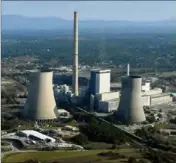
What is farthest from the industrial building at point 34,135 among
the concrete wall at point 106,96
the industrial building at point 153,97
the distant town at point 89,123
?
the industrial building at point 153,97

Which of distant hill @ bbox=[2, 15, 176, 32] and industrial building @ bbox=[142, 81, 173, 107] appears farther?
distant hill @ bbox=[2, 15, 176, 32]

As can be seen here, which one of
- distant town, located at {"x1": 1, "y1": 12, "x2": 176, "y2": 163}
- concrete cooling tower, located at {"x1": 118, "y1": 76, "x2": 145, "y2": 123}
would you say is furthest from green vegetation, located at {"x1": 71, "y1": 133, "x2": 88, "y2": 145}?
concrete cooling tower, located at {"x1": 118, "y1": 76, "x2": 145, "y2": 123}

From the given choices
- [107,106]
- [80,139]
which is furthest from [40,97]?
[107,106]

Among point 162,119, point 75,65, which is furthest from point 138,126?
point 75,65

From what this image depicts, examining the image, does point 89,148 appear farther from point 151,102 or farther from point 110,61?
point 110,61

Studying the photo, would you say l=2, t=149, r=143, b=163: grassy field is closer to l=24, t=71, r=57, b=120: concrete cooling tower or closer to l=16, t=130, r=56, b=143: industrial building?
l=16, t=130, r=56, b=143: industrial building
